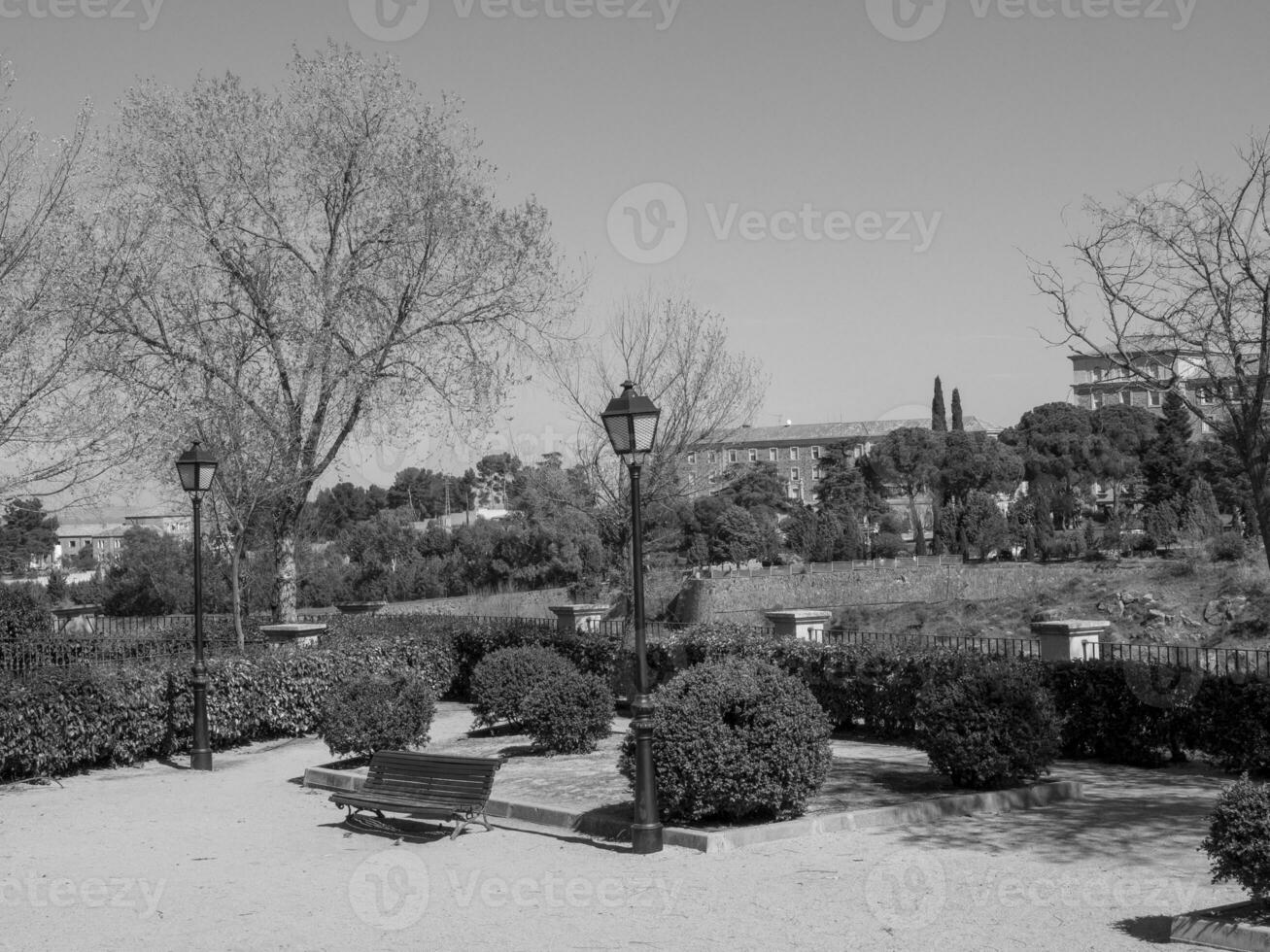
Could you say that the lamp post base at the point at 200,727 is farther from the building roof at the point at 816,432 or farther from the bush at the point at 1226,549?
the building roof at the point at 816,432

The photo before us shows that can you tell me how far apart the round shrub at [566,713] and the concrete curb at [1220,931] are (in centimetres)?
799

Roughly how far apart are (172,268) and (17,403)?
6.92 meters

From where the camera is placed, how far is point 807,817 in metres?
9.80

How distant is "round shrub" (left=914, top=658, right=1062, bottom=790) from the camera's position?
1045 centimetres

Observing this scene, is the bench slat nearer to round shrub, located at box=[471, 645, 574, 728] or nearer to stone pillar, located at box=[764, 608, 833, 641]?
round shrub, located at box=[471, 645, 574, 728]

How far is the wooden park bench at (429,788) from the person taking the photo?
10.0 m

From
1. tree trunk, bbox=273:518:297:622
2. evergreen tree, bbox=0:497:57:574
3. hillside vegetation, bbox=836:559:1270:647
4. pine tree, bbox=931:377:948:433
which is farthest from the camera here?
pine tree, bbox=931:377:948:433

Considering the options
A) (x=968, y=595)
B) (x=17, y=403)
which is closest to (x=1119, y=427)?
(x=968, y=595)

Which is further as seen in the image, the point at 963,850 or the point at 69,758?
the point at 69,758

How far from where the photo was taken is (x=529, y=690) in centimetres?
1402

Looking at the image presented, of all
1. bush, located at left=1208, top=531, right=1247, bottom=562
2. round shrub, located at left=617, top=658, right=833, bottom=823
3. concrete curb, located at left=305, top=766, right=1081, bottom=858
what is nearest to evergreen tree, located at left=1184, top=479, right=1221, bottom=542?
bush, located at left=1208, top=531, right=1247, bottom=562

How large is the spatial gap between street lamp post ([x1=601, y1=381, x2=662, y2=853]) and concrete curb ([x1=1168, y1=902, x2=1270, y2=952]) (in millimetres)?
3821

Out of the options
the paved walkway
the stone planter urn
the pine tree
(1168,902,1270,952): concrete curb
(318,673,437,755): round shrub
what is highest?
the pine tree

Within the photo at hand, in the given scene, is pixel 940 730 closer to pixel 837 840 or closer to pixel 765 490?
pixel 837 840
